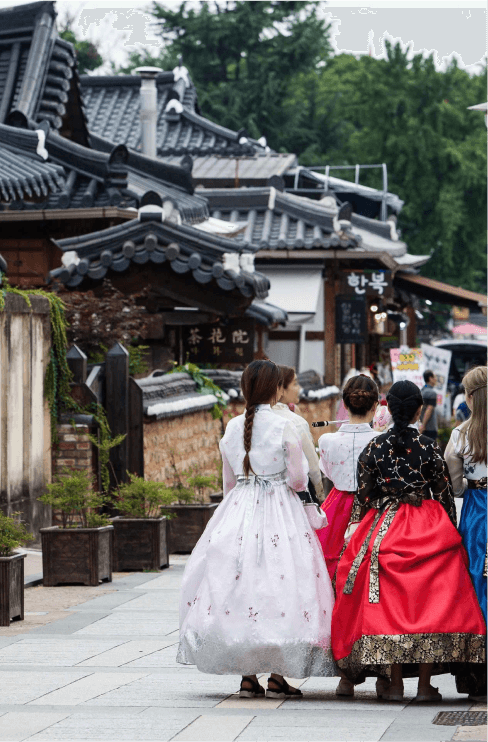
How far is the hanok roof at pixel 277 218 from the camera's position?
2671cm

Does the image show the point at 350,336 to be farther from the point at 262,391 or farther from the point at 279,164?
the point at 262,391

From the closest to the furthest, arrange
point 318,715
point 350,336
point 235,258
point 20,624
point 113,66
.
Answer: point 318,715 < point 20,624 < point 235,258 < point 350,336 < point 113,66

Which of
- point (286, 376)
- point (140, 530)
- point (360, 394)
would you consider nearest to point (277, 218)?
point (140, 530)

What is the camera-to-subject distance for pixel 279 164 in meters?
33.2

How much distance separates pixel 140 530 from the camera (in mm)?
13195

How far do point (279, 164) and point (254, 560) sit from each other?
26722mm

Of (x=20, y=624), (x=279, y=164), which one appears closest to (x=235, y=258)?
(x=20, y=624)

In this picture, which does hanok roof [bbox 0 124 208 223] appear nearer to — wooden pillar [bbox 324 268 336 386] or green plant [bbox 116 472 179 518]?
wooden pillar [bbox 324 268 336 386]

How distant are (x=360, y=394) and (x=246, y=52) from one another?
42.6 metres

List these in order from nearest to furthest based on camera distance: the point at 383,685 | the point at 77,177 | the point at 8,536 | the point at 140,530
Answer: the point at 383,685
the point at 8,536
the point at 140,530
the point at 77,177

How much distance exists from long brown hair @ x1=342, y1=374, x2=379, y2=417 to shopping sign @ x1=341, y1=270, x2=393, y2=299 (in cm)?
1976

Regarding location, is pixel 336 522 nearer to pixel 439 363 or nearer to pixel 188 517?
pixel 188 517

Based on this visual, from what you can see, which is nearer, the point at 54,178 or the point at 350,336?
the point at 54,178

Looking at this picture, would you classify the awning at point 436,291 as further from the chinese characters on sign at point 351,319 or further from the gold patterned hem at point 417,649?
the gold patterned hem at point 417,649
